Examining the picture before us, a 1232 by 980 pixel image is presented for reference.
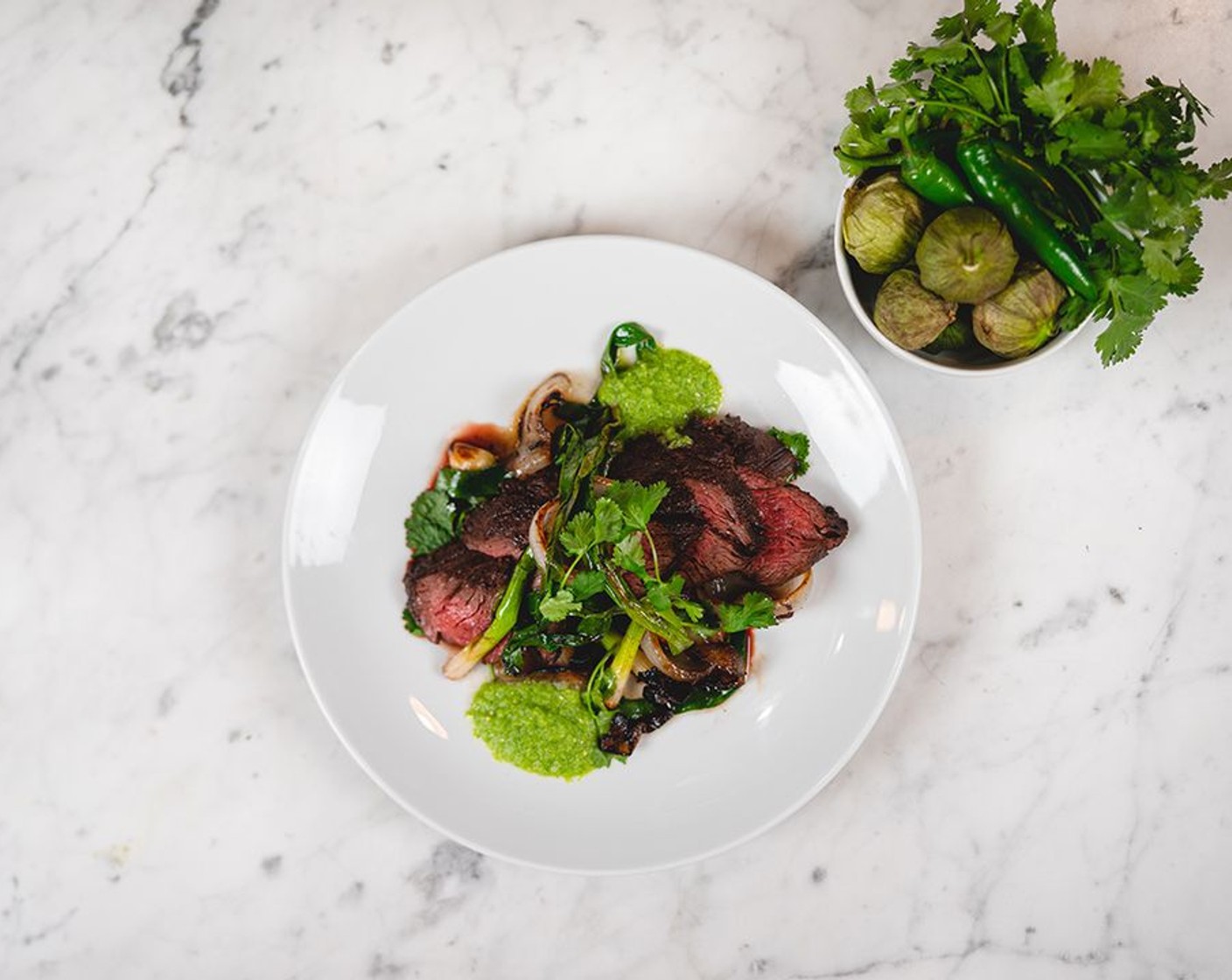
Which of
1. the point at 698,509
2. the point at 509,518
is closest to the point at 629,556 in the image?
the point at 698,509

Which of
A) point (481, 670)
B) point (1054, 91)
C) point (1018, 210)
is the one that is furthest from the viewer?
point (481, 670)

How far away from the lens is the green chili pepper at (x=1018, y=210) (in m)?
2.20

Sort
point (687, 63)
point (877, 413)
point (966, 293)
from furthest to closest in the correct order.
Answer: point (687, 63), point (877, 413), point (966, 293)

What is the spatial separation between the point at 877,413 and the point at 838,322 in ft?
1.04

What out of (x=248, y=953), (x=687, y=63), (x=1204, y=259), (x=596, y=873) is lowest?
(x=248, y=953)

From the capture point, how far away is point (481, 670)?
2541 mm

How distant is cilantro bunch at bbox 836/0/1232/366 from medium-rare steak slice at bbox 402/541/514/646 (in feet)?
3.85

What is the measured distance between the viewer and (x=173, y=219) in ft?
8.62

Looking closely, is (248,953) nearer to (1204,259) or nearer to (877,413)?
(877,413)

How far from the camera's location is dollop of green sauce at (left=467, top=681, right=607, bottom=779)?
2.48 meters

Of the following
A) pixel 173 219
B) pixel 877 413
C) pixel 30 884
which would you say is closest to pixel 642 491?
pixel 877 413

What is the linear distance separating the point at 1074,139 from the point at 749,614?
115 cm

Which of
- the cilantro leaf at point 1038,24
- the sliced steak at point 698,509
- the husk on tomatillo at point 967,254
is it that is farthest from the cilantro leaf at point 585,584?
the cilantro leaf at point 1038,24

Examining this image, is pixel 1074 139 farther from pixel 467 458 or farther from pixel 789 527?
pixel 467 458
